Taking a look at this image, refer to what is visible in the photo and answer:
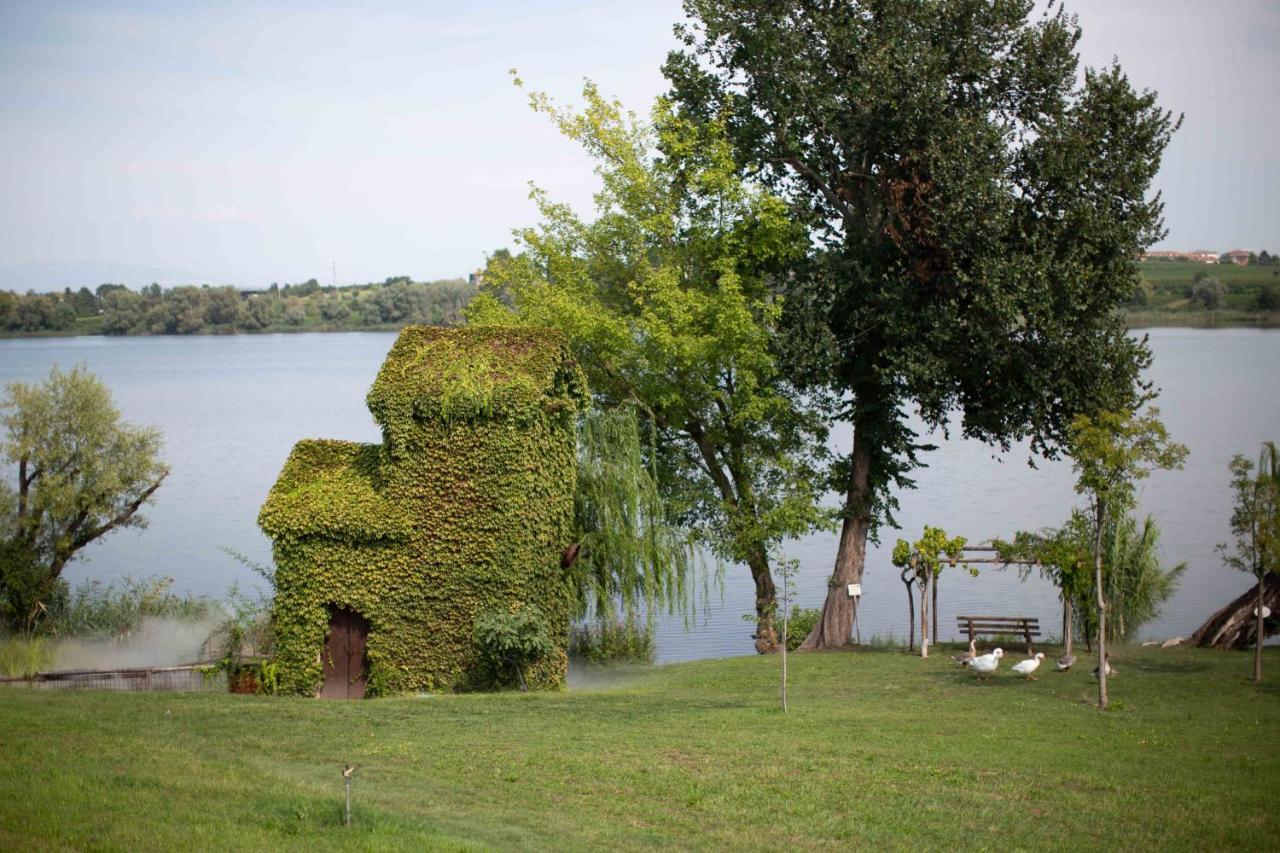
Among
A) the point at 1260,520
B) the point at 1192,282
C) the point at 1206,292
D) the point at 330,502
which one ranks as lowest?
the point at 1260,520

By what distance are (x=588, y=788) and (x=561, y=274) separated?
63.4 ft

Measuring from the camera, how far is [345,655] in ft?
84.7

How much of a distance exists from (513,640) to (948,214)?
45.8 feet

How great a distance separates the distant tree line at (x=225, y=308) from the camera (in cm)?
13200

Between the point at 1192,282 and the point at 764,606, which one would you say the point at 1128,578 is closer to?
the point at 764,606

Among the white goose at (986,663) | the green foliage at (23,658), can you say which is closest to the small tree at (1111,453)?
the white goose at (986,663)

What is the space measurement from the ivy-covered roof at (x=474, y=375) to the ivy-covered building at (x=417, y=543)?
35mm

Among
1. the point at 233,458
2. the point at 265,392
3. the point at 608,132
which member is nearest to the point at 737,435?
the point at 608,132

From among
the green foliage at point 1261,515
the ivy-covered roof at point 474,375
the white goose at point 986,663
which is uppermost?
the ivy-covered roof at point 474,375

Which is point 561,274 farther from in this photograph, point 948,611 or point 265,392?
point 265,392

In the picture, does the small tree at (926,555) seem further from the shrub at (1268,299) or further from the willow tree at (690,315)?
the shrub at (1268,299)

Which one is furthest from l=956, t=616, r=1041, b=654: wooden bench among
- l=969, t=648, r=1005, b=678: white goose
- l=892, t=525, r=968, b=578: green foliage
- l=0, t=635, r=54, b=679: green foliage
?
l=0, t=635, r=54, b=679: green foliage

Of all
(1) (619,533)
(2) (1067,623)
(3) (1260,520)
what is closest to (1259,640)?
(3) (1260,520)

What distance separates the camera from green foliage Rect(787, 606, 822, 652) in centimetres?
3406
